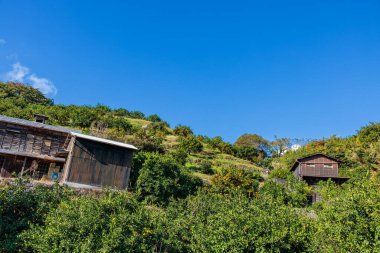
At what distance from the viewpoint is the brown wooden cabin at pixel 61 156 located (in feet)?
93.2

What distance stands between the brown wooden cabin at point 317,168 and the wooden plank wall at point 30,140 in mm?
→ 35092

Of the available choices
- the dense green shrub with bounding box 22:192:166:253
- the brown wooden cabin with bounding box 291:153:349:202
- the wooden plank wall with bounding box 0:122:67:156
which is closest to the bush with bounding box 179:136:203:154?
the brown wooden cabin with bounding box 291:153:349:202

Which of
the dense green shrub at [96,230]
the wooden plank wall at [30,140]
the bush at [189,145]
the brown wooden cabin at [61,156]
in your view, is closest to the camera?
the dense green shrub at [96,230]

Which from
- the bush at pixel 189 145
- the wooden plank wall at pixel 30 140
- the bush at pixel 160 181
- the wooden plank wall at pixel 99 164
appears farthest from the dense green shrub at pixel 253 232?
the bush at pixel 189 145

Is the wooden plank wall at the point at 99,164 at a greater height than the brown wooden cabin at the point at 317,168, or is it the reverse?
the brown wooden cabin at the point at 317,168

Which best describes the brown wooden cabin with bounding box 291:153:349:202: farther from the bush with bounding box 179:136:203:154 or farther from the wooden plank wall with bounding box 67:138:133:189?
the wooden plank wall with bounding box 67:138:133:189

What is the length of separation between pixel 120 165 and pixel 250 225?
19.6m

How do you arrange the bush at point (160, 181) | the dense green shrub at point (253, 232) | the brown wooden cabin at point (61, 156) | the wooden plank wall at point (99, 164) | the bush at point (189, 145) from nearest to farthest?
the dense green shrub at point (253, 232) < the wooden plank wall at point (99, 164) < the brown wooden cabin at point (61, 156) < the bush at point (160, 181) < the bush at point (189, 145)

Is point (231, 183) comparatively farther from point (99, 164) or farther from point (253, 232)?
point (253, 232)

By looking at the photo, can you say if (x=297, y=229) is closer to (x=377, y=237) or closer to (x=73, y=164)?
(x=377, y=237)

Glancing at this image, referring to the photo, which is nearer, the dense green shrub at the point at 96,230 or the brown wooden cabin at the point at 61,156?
the dense green shrub at the point at 96,230

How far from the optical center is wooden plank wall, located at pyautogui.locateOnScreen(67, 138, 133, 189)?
2822 centimetres

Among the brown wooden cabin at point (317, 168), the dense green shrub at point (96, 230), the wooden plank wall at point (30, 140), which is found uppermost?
the brown wooden cabin at point (317, 168)

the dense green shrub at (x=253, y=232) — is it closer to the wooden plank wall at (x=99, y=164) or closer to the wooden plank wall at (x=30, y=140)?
the wooden plank wall at (x=99, y=164)
